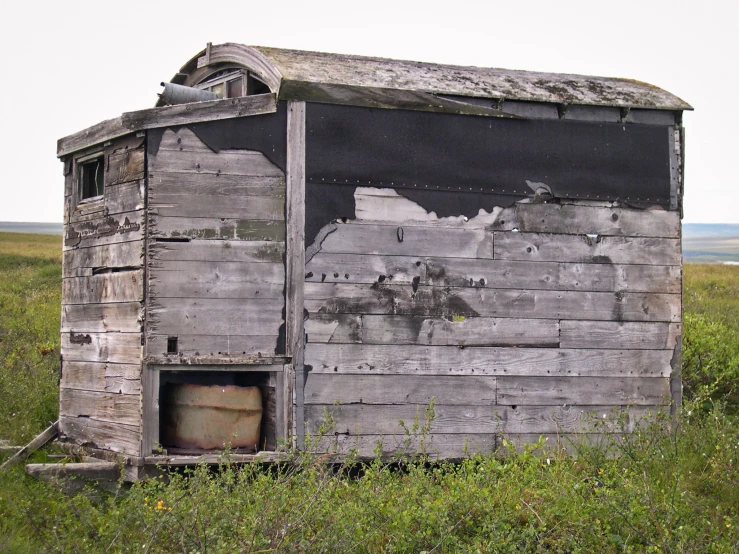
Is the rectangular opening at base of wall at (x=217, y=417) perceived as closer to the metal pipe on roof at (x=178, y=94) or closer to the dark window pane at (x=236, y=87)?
the metal pipe on roof at (x=178, y=94)

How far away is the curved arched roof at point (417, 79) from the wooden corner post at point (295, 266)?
347 millimetres

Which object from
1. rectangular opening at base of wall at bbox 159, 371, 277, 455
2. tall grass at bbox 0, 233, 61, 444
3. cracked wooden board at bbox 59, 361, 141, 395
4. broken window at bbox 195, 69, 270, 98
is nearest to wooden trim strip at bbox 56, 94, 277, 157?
broken window at bbox 195, 69, 270, 98

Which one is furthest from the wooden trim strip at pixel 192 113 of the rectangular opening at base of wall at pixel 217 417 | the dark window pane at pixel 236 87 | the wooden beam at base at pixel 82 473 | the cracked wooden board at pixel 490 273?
the wooden beam at base at pixel 82 473

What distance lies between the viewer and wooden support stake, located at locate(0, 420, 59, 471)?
26.8ft

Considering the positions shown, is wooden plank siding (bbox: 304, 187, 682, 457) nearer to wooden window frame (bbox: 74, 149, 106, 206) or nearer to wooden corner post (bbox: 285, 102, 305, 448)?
wooden corner post (bbox: 285, 102, 305, 448)

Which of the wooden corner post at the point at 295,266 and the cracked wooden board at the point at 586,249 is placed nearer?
the wooden corner post at the point at 295,266

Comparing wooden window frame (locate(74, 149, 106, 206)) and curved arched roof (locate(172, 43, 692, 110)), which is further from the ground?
curved arched roof (locate(172, 43, 692, 110))

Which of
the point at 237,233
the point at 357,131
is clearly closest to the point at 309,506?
the point at 237,233

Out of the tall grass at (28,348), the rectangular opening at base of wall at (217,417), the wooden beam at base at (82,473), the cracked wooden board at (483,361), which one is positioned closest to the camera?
the wooden beam at base at (82,473)

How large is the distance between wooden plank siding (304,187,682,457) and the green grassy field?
16.3 inches

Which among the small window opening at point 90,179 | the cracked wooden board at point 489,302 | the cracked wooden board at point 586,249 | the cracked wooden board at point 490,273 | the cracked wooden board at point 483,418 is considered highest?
the small window opening at point 90,179

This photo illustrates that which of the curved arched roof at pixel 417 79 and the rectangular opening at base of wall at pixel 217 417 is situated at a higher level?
the curved arched roof at pixel 417 79

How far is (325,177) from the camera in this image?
306 inches

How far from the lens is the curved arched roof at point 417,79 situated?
7.96 metres
